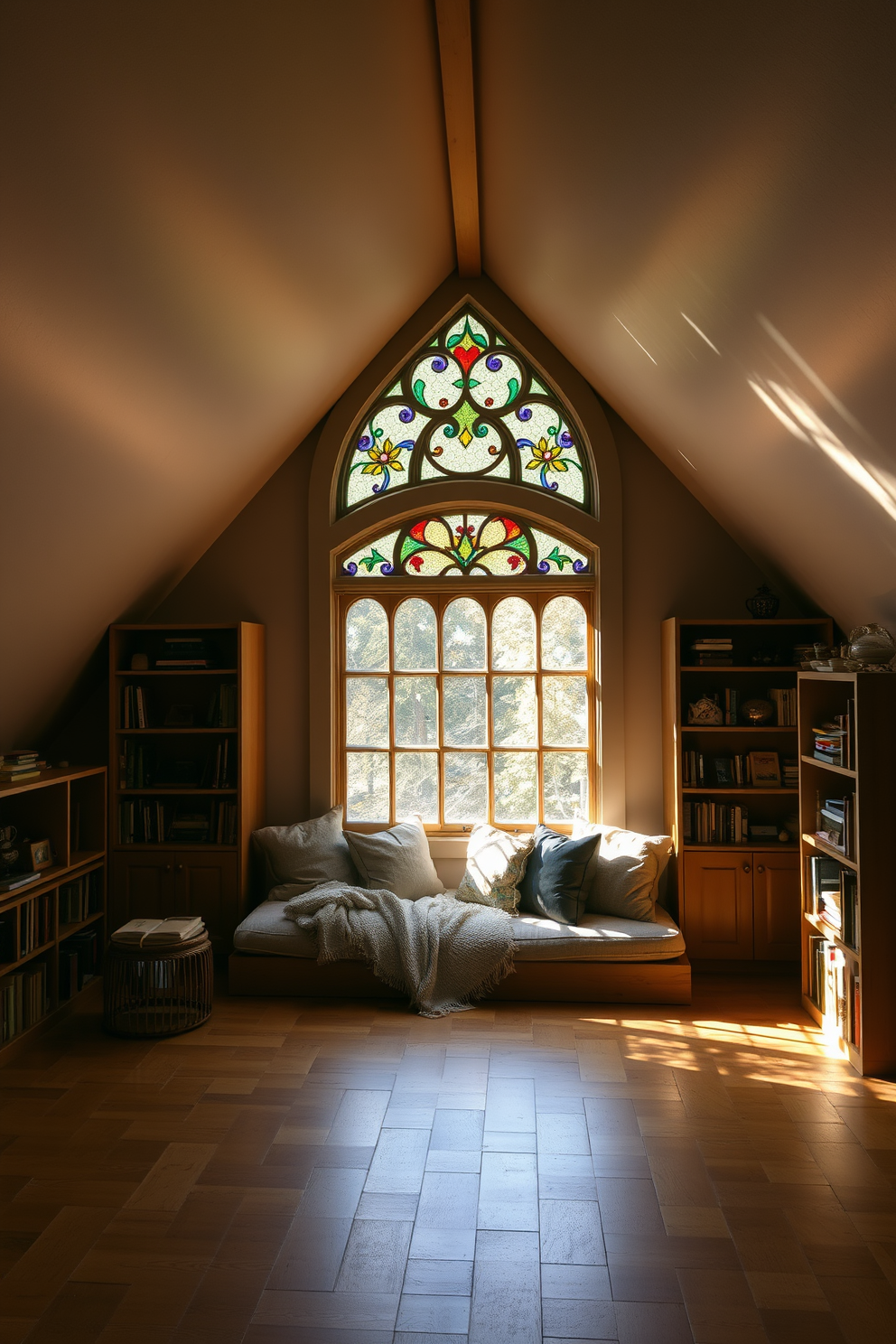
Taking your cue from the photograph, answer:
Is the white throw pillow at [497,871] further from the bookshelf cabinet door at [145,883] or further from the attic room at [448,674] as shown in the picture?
the bookshelf cabinet door at [145,883]

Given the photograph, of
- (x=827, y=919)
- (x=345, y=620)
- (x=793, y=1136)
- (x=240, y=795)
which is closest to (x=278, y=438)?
(x=345, y=620)

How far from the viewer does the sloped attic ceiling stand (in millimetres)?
2429

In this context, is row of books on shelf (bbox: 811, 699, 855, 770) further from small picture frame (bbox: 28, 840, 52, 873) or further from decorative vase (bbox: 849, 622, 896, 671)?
small picture frame (bbox: 28, 840, 52, 873)

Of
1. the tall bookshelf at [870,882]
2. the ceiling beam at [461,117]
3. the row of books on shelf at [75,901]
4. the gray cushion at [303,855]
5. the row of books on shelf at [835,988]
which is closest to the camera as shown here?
the ceiling beam at [461,117]

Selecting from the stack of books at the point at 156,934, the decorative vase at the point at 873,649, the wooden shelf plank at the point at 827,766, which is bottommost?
the stack of books at the point at 156,934

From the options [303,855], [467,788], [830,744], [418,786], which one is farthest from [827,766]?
[303,855]

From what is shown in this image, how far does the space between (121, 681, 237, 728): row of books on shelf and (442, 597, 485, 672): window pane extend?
4.61ft

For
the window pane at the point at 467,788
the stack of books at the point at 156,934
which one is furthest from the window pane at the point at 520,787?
the stack of books at the point at 156,934

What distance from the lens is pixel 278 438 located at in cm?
552

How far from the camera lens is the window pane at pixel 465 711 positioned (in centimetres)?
602

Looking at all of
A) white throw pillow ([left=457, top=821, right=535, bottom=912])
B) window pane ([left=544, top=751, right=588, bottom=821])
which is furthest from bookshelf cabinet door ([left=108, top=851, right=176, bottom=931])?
window pane ([left=544, top=751, right=588, bottom=821])

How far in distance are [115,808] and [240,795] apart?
757mm

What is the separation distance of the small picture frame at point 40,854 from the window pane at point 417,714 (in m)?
2.20

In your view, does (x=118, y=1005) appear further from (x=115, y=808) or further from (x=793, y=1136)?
(x=793, y=1136)
